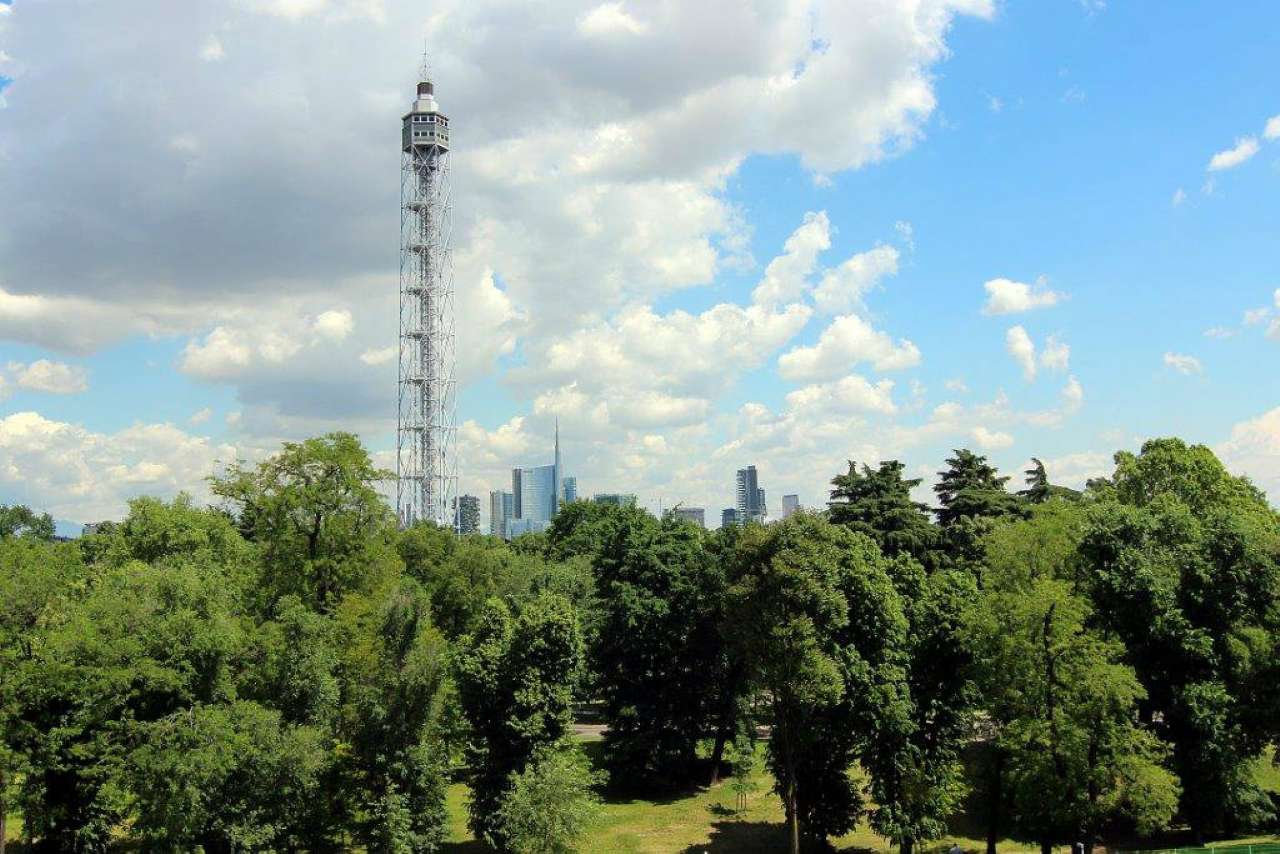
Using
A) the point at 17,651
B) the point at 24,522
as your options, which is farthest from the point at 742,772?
the point at 24,522

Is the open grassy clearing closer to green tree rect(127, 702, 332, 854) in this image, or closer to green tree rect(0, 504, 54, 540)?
green tree rect(127, 702, 332, 854)

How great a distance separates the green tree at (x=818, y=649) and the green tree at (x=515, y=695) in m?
6.81

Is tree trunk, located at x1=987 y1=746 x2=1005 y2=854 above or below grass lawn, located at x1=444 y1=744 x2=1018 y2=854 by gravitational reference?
above

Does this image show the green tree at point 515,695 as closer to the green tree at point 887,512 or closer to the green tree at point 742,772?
the green tree at point 742,772

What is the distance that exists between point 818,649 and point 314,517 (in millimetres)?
22167

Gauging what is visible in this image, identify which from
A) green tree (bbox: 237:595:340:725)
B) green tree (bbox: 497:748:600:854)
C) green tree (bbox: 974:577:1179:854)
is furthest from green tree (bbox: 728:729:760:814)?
green tree (bbox: 237:595:340:725)

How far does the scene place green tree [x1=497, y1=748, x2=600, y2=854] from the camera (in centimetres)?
3158

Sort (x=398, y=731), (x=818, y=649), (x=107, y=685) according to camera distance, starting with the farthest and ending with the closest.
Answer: (x=818, y=649) → (x=398, y=731) → (x=107, y=685)

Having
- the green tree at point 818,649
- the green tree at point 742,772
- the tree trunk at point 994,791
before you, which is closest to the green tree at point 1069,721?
the tree trunk at point 994,791

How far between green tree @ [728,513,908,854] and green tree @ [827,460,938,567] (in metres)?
15.2

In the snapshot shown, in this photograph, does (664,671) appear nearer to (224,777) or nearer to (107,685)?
(224,777)

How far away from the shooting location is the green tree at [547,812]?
31578 mm

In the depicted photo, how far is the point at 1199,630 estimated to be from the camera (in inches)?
1340

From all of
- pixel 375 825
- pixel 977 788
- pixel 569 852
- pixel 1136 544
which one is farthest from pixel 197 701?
pixel 1136 544
